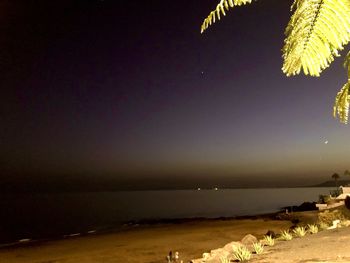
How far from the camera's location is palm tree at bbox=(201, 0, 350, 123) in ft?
10.3

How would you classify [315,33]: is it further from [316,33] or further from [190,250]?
[190,250]

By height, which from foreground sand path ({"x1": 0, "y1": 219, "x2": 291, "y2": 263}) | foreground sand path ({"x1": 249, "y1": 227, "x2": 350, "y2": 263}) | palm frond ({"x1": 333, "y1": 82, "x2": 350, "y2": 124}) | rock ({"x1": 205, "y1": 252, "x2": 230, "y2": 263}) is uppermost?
palm frond ({"x1": 333, "y1": 82, "x2": 350, "y2": 124})

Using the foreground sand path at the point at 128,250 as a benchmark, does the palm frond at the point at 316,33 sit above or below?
above

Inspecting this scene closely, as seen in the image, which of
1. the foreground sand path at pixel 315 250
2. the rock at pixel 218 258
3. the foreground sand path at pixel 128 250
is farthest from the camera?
the foreground sand path at pixel 128 250

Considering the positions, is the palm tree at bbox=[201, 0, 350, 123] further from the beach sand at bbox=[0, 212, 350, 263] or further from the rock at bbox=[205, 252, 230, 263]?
the rock at bbox=[205, 252, 230, 263]

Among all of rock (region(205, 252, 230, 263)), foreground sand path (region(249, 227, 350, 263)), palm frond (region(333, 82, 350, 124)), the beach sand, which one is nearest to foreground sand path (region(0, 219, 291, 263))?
the beach sand

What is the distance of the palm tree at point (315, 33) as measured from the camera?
10.3 ft

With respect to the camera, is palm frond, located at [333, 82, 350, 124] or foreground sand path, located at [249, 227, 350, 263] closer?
palm frond, located at [333, 82, 350, 124]

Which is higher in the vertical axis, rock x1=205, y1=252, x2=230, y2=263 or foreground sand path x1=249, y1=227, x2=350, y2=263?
foreground sand path x1=249, y1=227, x2=350, y2=263

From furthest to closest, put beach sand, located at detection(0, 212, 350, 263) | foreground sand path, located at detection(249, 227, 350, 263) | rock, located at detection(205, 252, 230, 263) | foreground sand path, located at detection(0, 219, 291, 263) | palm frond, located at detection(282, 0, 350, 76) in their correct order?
foreground sand path, located at detection(0, 219, 291, 263) < rock, located at detection(205, 252, 230, 263) < beach sand, located at detection(0, 212, 350, 263) < foreground sand path, located at detection(249, 227, 350, 263) < palm frond, located at detection(282, 0, 350, 76)

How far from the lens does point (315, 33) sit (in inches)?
129

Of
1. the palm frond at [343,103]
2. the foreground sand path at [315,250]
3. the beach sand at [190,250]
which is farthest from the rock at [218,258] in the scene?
the palm frond at [343,103]

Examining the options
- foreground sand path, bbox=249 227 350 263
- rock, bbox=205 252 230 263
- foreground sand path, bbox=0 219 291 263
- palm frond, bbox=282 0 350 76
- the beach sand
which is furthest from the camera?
foreground sand path, bbox=0 219 291 263

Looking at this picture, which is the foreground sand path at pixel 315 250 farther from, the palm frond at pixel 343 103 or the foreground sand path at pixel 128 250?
the foreground sand path at pixel 128 250
